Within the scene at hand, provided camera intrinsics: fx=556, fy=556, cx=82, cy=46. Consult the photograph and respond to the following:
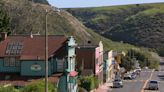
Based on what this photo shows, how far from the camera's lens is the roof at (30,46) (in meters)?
61.8

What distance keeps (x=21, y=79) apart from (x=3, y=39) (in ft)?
30.8

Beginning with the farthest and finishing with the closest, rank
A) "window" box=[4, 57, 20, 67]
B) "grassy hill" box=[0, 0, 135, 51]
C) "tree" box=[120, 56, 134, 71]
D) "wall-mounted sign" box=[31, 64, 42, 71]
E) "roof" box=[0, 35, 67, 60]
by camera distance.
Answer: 1. "tree" box=[120, 56, 134, 71]
2. "grassy hill" box=[0, 0, 135, 51]
3. "window" box=[4, 57, 20, 67]
4. "roof" box=[0, 35, 67, 60]
5. "wall-mounted sign" box=[31, 64, 42, 71]

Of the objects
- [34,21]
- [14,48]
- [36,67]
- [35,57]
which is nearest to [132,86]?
[14,48]

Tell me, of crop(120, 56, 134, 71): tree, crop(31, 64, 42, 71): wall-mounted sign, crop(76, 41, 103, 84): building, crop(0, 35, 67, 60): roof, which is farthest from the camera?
crop(120, 56, 134, 71): tree

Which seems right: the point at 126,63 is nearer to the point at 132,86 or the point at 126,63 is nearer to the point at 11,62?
the point at 132,86

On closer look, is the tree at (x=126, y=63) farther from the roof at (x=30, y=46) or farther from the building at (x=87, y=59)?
the roof at (x=30, y=46)

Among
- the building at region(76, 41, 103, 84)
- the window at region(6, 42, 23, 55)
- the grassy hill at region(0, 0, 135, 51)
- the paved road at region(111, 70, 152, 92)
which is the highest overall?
the grassy hill at region(0, 0, 135, 51)

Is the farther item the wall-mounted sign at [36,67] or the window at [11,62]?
the window at [11,62]

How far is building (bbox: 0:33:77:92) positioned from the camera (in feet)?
196

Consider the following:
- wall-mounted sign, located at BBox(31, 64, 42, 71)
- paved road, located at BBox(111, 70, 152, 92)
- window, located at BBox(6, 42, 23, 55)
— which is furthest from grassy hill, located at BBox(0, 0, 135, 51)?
wall-mounted sign, located at BBox(31, 64, 42, 71)

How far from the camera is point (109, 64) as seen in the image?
108312 millimetres

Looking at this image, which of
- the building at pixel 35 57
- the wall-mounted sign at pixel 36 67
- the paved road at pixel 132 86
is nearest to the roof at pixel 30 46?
the building at pixel 35 57

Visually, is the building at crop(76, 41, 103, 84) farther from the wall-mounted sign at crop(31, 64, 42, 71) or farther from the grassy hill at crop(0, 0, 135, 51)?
the grassy hill at crop(0, 0, 135, 51)

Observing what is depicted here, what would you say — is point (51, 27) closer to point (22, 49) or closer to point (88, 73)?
point (88, 73)
